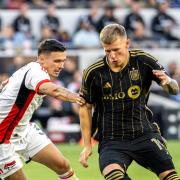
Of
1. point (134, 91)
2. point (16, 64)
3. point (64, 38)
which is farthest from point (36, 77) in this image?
point (64, 38)

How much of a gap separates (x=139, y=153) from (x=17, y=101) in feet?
5.27

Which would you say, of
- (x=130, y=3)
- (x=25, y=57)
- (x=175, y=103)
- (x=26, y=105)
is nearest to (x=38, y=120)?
(x=25, y=57)

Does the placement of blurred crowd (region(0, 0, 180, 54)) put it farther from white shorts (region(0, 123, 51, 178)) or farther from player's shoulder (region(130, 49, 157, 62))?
player's shoulder (region(130, 49, 157, 62))

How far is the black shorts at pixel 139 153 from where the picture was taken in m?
8.02

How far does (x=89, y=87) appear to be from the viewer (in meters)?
8.26

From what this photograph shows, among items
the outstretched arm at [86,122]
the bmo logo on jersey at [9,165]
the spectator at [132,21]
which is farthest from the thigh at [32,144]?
the spectator at [132,21]

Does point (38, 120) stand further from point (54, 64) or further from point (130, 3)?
point (54, 64)

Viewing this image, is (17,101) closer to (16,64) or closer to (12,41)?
(16,64)

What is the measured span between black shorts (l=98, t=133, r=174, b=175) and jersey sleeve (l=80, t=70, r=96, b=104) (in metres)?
0.49

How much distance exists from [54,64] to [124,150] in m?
1.43

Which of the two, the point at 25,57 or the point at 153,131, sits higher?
the point at 153,131

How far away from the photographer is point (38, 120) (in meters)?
19.3

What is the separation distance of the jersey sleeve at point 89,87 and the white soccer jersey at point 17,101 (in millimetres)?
492

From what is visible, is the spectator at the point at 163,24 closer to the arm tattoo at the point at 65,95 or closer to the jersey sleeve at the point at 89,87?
the jersey sleeve at the point at 89,87
